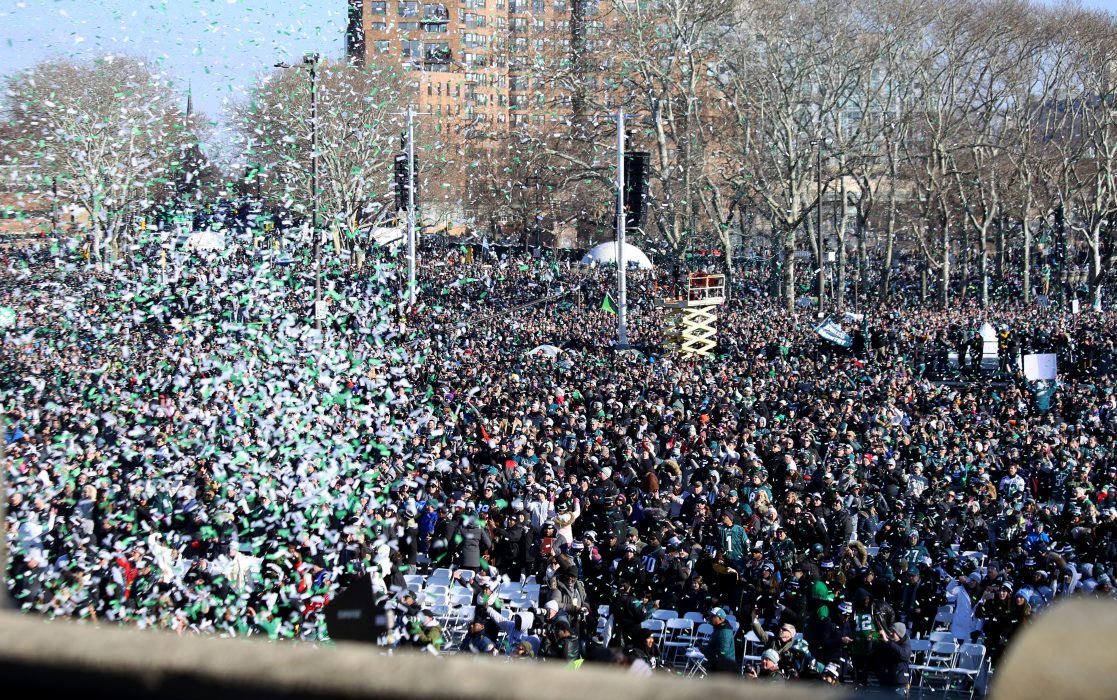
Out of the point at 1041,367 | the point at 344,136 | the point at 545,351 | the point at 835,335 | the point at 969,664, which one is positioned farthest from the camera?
the point at 344,136

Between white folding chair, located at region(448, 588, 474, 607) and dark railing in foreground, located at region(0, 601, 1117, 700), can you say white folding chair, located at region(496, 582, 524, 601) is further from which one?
dark railing in foreground, located at region(0, 601, 1117, 700)

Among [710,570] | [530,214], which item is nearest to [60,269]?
[710,570]

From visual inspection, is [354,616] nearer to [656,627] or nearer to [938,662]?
[656,627]

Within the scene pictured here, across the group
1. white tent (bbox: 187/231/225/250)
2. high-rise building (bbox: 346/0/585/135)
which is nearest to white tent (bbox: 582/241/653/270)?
high-rise building (bbox: 346/0/585/135)

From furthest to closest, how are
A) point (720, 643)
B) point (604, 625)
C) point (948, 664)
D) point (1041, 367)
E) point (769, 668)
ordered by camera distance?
point (1041, 367) < point (604, 625) < point (948, 664) < point (720, 643) < point (769, 668)

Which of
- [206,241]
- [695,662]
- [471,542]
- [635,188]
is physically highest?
[635,188]

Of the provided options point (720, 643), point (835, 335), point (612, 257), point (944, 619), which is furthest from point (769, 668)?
point (612, 257)
